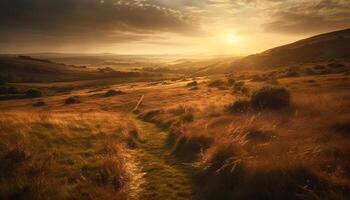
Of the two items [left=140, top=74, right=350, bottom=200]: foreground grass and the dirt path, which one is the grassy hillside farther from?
[left=140, top=74, right=350, bottom=200]: foreground grass

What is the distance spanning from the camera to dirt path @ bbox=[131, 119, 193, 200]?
8211 millimetres

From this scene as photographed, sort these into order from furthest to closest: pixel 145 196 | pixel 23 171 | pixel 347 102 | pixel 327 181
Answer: pixel 347 102, pixel 23 171, pixel 145 196, pixel 327 181

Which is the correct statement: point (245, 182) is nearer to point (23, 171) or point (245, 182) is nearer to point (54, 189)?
point (54, 189)

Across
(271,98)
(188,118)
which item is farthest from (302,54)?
(188,118)

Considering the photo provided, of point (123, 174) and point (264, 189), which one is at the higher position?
point (264, 189)

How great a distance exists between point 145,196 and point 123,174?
1.40m

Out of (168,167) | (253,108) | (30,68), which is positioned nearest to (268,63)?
(253,108)

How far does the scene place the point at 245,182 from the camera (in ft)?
23.5

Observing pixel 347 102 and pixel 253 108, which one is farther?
pixel 253 108

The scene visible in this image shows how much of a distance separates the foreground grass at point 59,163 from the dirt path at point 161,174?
25.5 inches

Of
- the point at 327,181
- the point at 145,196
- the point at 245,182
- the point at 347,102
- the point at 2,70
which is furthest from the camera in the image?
the point at 2,70

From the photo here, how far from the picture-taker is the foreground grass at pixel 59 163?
24.3 feet

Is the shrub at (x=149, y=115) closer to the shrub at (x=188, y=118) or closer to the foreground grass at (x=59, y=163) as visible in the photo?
the shrub at (x=188, y=118)

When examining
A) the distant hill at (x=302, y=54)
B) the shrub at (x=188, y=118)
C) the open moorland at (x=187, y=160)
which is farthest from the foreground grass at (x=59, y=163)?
the distant hill at (x=302, y=54)
